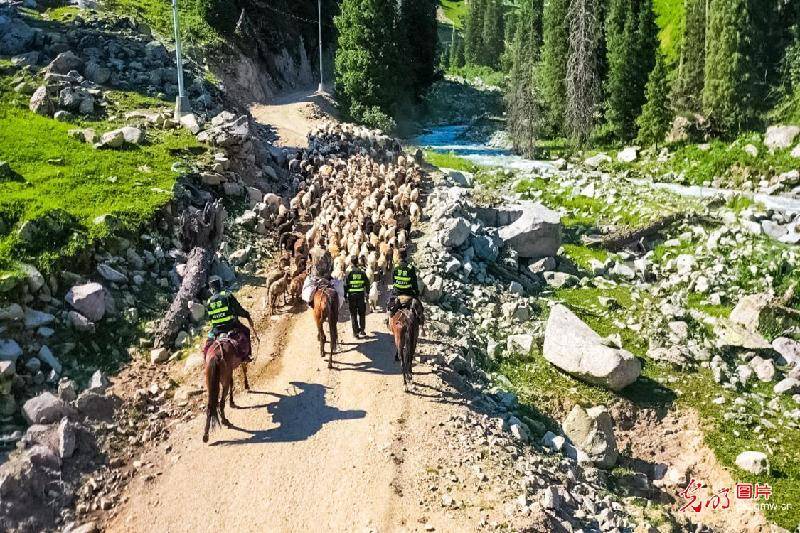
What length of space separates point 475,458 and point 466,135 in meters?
56.2

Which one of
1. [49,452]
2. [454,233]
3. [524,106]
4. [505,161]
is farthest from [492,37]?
[49,452]

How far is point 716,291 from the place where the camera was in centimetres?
2533

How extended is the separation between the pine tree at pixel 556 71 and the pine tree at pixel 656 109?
964 cm

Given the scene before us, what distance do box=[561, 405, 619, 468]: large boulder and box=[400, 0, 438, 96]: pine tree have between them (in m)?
45.9

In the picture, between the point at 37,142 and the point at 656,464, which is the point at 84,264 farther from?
the point at 656,464

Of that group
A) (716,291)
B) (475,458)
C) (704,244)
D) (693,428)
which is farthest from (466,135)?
(475,458)

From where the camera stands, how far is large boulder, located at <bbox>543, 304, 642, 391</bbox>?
19.3m

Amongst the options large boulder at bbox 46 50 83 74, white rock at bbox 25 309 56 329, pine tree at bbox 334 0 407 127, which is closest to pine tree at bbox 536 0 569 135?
pine tree at bbox 334 0 407 127

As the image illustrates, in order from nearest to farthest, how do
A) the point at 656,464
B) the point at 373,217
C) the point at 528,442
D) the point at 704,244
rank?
1. the point at 528,442
2. the point at 656,464
3. the point at 373,217
4. the point at 704,244

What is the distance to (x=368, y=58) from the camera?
47844 mm

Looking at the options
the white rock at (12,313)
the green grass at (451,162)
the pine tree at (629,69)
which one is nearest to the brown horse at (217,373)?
the white rock at (12,313)

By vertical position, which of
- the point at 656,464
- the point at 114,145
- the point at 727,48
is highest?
the point at 727,48

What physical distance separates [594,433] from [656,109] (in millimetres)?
36714

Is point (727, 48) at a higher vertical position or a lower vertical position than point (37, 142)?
higher
